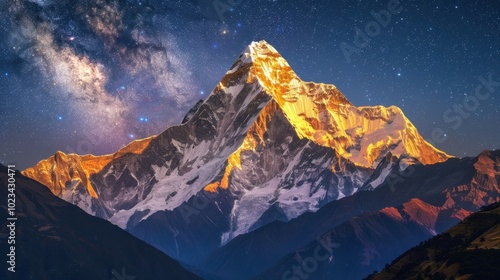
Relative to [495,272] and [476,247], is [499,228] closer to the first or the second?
[476,247]

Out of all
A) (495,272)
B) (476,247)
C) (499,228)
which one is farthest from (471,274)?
(499,228)

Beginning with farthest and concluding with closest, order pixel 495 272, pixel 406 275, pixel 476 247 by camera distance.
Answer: pixel 406 275 → pixel 476 247 → pixel 495 272

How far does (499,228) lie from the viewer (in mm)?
193250

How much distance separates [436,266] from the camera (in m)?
187

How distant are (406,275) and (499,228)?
2968 centimetres

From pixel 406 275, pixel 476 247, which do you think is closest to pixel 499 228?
pixel 476 247

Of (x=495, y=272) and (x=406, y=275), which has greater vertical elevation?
(x=406, y=275)

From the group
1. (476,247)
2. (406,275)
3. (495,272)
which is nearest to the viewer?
(495,272)

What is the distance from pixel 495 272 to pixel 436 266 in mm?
29142

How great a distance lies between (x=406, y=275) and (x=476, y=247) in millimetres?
24985

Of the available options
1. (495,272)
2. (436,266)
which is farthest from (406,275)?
(495,272)

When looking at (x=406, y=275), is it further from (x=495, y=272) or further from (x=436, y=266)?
(x=495, y=272)

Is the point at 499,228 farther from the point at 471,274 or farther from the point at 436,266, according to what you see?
the point at 471,274

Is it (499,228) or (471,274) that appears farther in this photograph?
(499,228)
